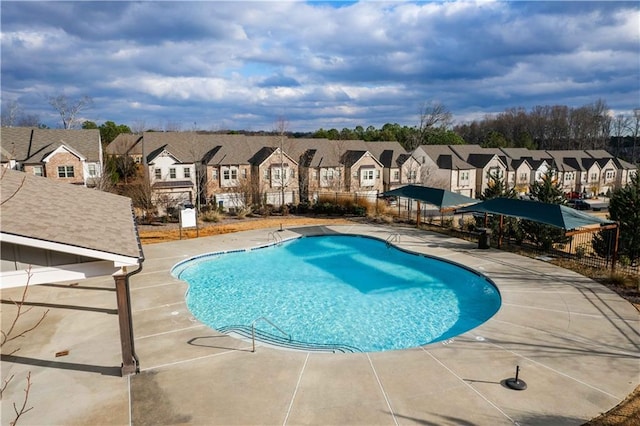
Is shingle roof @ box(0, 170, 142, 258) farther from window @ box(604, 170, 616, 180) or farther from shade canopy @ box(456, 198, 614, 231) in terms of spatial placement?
window @ box(604, 170, 616, 180)

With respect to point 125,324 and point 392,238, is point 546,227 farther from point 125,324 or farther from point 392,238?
point 125,324

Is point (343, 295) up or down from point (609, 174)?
down

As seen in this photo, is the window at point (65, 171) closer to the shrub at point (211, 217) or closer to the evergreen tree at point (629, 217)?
the shrub at point (211, 217)

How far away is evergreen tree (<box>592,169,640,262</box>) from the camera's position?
727 inches

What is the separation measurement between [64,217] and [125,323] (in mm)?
2766

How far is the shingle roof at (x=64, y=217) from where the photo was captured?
7.64 meters

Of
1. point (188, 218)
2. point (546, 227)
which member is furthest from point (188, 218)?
point (546, 227)

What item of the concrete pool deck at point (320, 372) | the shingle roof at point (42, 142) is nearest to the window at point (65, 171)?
the shingle roof at point (42, 142)

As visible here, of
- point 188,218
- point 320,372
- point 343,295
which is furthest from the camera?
point 188,218

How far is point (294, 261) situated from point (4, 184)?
13.0 metres

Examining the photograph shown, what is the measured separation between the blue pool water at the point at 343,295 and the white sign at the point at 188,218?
6.10 meters

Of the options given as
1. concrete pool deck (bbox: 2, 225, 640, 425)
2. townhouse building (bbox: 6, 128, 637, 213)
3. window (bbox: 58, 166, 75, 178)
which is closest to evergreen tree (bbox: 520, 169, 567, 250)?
concrete pool deck (bbox: 2, 225, 640, 425)

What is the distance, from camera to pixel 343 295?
53.1 feet

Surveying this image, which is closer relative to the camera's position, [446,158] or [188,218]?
[188,218]
